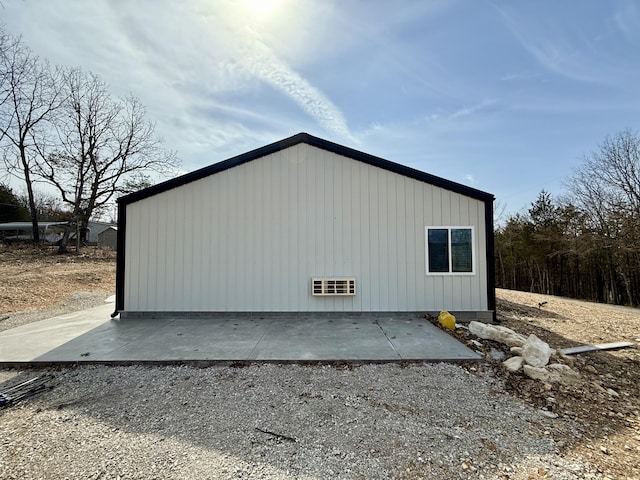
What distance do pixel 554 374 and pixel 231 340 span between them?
4111mm

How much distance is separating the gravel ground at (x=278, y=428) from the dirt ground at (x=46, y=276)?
19.1 ft

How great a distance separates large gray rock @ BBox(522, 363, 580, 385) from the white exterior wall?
2.49 m

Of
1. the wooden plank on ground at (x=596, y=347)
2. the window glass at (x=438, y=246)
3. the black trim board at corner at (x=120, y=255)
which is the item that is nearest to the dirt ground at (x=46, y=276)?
the black trim board at corner at (x=120, y=255)

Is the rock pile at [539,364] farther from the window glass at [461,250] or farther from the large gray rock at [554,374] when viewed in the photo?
the window glass at [461,250]

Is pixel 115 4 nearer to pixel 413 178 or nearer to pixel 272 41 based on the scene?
pixel 272 41

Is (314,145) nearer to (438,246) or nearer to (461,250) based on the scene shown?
(438,246)

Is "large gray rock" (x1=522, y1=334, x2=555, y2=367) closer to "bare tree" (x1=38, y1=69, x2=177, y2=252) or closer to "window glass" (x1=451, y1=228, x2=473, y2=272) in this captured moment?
"window glass" (x1=451, y1=228, x2=473, y2=272)

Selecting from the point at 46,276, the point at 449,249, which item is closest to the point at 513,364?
the point at 449,249

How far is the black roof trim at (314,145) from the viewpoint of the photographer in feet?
18.8

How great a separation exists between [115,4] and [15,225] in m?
24.4

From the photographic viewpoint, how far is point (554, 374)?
307cm

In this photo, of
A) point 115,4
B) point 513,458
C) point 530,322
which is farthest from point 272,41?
point 530,322

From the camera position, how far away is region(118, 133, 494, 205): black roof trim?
5.72 metres

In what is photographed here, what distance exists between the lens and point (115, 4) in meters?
5.15
